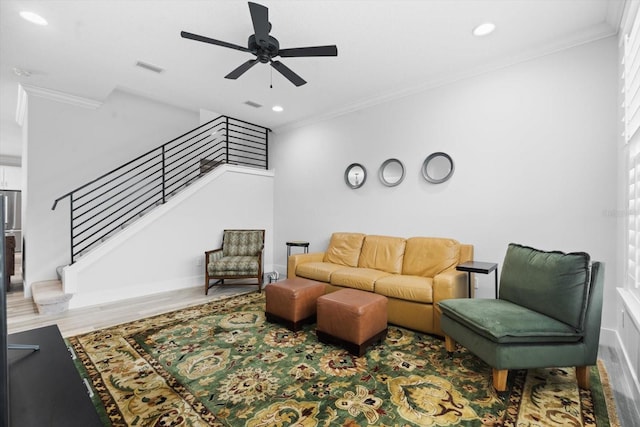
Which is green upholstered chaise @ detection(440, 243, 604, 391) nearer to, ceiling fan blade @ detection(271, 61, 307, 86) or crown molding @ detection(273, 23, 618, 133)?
crown molding @ detection(273, 23, 618, 133)

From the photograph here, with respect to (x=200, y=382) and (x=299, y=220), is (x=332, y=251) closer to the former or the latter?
(x=299, y=220)

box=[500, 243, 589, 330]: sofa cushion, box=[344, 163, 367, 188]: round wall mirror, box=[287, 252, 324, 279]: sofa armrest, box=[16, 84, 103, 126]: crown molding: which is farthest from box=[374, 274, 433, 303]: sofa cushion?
box=[16, 84, 103, 126]: crown molding

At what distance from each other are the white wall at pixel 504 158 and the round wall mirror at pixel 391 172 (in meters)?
0.08

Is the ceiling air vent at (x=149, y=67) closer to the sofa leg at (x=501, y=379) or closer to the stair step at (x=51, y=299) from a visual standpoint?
the stair step at (x=51, y=299)

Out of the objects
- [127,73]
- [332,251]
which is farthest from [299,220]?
[127,73]

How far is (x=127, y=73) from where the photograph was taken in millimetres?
3801

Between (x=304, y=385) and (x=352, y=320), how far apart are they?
667 mm

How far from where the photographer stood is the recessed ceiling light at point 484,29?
277cm

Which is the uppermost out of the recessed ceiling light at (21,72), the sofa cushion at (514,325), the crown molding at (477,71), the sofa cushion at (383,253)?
the recessed ceiling light at (21,72)

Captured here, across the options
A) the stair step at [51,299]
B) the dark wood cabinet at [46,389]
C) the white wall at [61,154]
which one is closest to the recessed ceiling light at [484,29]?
the dark wood cabinet at [46,389]

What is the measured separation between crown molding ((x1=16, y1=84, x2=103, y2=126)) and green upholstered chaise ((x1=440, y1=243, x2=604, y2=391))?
19.3 feet

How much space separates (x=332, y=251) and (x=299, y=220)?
1.36 meters

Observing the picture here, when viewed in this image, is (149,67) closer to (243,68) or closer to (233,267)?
(243,68)

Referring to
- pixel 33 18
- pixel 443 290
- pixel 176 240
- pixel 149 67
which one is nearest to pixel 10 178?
pixel 176 240
